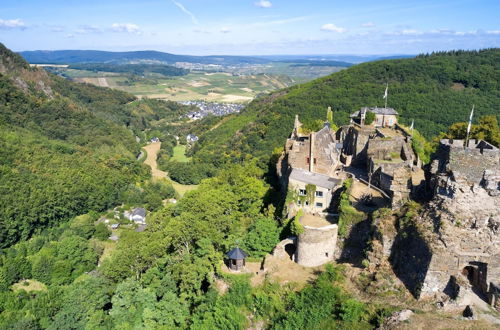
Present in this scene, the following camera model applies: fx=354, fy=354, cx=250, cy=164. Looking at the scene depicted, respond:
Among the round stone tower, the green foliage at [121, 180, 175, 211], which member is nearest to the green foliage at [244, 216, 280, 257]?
the round stone tower

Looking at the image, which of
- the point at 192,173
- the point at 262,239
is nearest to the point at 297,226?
the point at 262,239

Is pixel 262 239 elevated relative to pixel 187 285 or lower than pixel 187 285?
elevated

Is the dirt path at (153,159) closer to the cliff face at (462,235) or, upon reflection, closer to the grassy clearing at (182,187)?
the grassy clearing at (182,187)

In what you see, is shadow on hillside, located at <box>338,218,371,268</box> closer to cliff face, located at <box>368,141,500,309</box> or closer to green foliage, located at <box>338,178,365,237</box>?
green foliage, located at <box>338,178,365,237</box>

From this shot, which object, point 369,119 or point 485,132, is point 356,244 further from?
point 485,132

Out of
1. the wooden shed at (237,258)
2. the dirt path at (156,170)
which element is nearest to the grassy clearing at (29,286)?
the wooden shed at (237,258)
